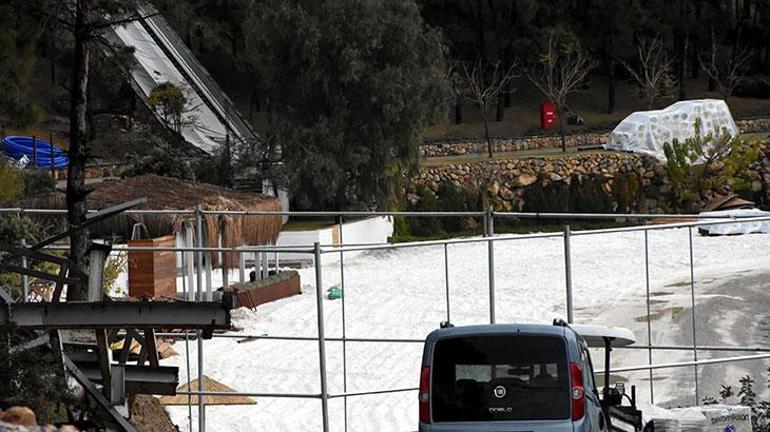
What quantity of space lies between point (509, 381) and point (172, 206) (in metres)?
17.4

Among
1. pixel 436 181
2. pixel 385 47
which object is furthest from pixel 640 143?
pixel 385 47

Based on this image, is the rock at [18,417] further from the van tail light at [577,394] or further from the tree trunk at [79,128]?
the tree trunk at [79,128]

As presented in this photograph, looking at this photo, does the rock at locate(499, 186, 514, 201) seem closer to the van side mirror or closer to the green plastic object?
the green plastic object

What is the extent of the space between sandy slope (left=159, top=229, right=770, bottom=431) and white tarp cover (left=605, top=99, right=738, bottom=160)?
556 inches

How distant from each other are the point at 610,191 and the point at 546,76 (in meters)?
11.8

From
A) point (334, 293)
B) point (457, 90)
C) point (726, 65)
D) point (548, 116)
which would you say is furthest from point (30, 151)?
point (726, 65)

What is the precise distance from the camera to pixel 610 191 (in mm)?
54375

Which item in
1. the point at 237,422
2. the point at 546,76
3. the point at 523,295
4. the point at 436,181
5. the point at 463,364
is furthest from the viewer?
the point at 546,76

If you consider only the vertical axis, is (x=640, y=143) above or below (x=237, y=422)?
above

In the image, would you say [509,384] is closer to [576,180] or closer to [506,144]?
[576,180]

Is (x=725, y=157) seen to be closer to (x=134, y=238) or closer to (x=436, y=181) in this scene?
(x=436, y=181)

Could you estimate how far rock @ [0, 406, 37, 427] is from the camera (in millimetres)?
10406

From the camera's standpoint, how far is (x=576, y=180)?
53938mm

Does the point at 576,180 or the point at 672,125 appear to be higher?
the point at 672,125
